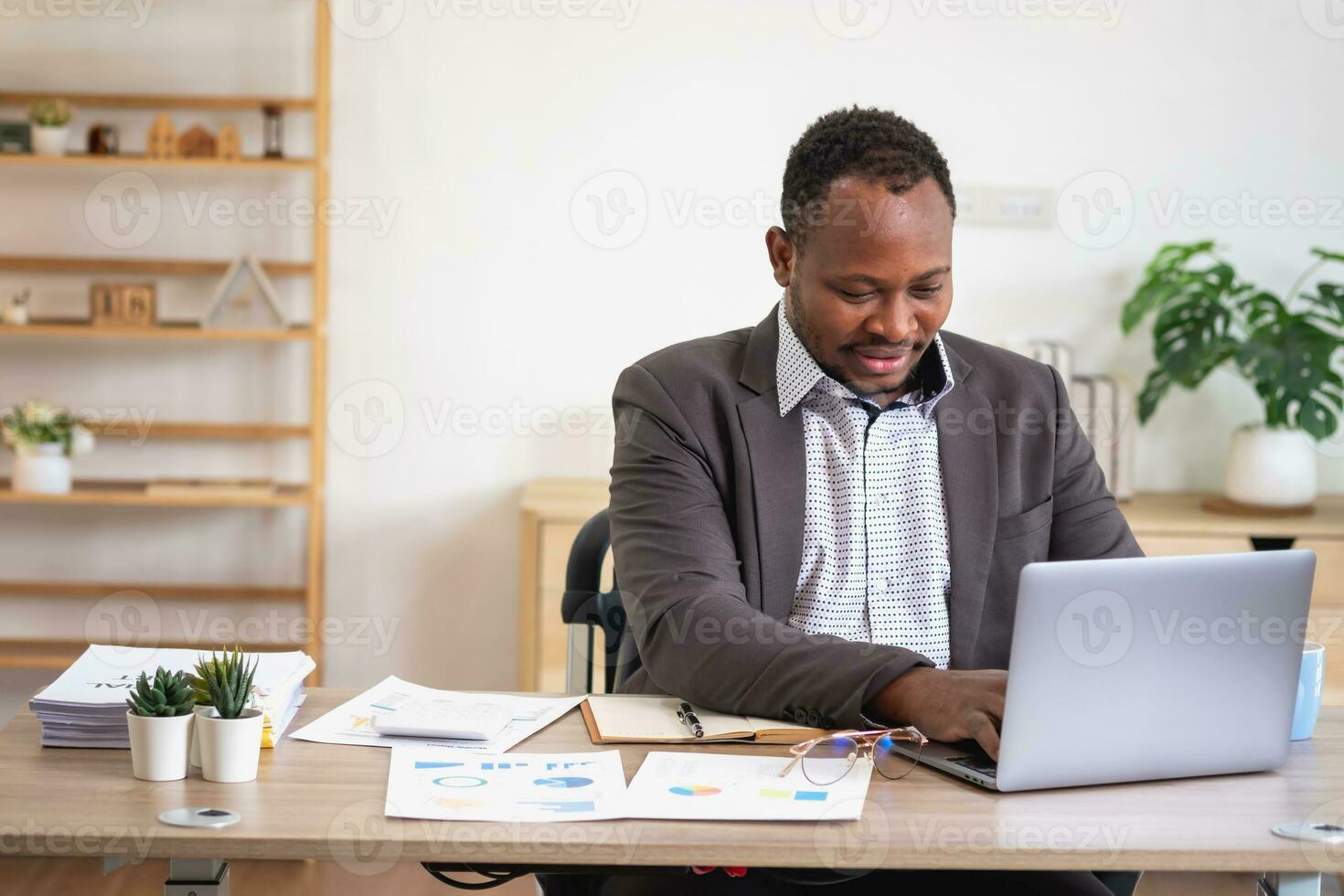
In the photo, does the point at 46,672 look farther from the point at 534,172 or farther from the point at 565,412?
the point at 534,172

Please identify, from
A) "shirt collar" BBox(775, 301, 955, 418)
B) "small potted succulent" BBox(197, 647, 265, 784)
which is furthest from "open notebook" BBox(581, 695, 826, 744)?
"shirt collar" BBox(775, 301, 955, 418)

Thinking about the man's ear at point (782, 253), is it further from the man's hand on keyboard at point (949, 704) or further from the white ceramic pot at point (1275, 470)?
the white ceramic pot at point (1275, 470)

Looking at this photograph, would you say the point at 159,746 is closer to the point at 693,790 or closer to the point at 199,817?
the point at 199,817

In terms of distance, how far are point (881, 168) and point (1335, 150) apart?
2.45 metres

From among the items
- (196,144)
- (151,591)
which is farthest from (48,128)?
(151,591)

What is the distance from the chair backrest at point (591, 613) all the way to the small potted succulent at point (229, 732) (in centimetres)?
70

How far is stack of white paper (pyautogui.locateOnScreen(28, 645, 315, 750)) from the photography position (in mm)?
1408

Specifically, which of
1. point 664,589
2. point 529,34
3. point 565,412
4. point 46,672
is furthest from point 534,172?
point 664,589

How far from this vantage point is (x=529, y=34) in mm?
3535

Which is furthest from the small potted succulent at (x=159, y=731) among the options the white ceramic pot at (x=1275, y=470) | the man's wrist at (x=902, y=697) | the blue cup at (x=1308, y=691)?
the white ceramic pot at (x=1275, y=470)

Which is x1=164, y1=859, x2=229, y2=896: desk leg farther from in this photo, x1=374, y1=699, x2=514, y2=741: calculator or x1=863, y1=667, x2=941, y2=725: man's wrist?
x1=863, y1=667, x2=941, y2=725: man's wrist

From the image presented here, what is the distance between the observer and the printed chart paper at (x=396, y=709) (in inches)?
57.4

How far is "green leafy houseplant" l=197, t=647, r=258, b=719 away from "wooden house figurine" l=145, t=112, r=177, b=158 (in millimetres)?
2339

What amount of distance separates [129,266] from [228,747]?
99.6 inches
